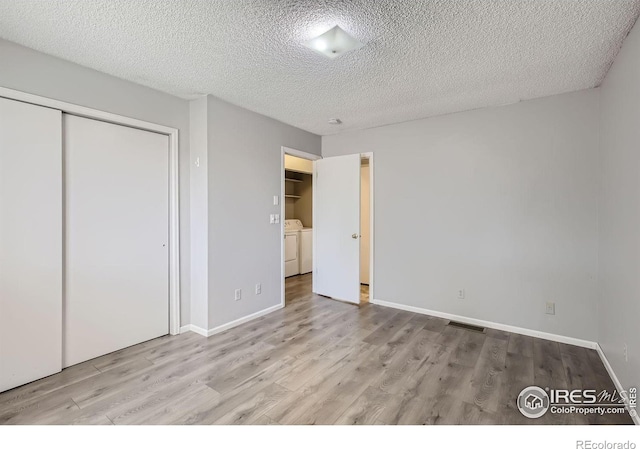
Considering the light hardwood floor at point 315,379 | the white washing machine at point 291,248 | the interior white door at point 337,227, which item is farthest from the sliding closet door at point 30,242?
the white washing machine at point 291,248

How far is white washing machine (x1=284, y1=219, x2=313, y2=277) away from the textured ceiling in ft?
10.1

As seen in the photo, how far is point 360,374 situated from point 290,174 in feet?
15.6

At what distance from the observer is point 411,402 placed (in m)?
1.93

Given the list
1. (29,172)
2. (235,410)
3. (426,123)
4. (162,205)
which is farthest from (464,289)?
(29,172)

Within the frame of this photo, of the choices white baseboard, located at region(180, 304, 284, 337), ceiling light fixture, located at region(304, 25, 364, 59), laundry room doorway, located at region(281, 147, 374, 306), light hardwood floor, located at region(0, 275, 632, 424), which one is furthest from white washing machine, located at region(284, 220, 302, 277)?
ceiling light fixture, located at region(304, 25, 364, 59)

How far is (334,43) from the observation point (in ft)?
6.36

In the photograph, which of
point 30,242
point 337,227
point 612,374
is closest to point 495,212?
point 612,374

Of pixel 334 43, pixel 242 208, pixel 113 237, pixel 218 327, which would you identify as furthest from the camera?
pixel 242 208

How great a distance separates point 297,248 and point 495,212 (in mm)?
3606

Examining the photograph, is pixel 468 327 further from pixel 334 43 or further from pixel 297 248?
pixel 297 248

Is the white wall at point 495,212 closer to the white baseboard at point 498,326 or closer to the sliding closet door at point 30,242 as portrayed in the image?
the white baseboard at point 498,326

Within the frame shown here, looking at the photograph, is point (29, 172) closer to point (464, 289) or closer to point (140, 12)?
point (140, 12)

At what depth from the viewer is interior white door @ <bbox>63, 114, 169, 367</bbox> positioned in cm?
239
